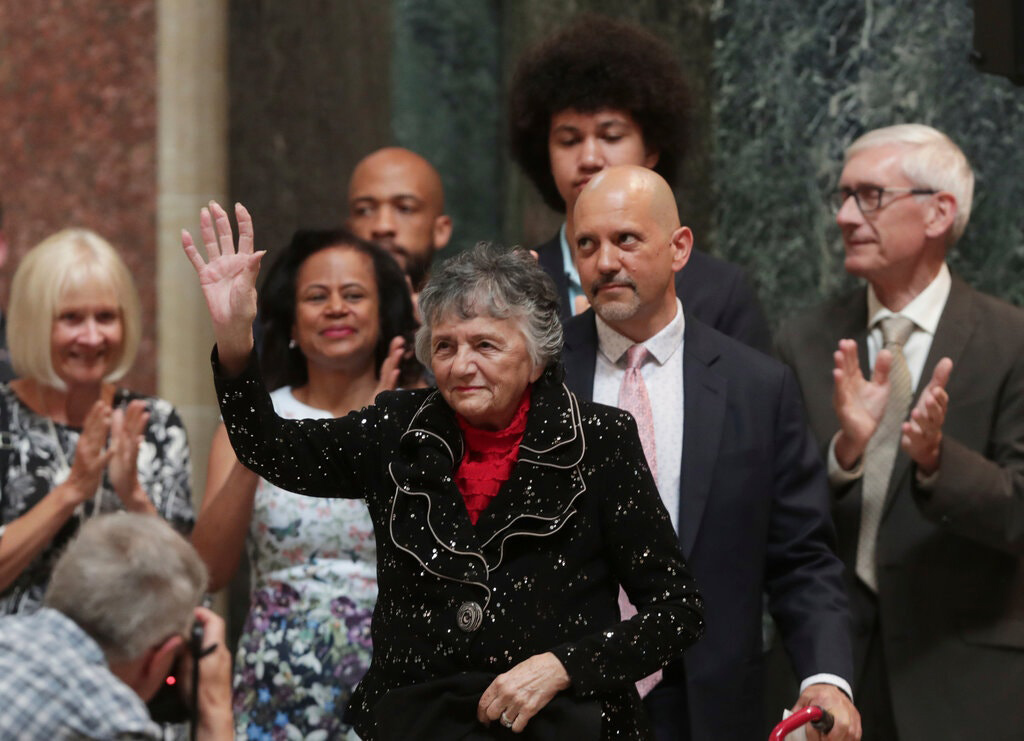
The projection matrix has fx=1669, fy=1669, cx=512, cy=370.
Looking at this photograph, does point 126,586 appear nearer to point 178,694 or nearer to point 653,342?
point 178,694

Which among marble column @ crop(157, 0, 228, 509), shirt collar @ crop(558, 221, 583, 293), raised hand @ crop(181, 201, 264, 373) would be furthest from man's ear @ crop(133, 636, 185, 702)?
marble column @ crop(157, 0, 228, 509)

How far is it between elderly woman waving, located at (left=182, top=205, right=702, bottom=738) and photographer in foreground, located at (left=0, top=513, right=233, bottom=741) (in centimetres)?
23

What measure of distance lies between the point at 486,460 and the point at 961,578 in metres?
1.60

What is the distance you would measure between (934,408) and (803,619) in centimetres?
70

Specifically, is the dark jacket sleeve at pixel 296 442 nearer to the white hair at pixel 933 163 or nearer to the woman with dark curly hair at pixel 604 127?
the woman with dark curly hair at pixel 604 127

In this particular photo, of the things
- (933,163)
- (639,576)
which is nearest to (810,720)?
(639,576)

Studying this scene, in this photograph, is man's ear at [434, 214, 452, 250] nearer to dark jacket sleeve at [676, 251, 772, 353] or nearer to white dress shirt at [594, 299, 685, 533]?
dark jacket sleeve at [676, 251, 772, 353]

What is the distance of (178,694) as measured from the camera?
2805 millimetres

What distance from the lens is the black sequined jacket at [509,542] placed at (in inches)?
103

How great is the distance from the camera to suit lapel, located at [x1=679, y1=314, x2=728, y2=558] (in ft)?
10.2

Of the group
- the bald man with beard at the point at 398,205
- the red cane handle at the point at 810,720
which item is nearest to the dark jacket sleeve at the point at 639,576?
the red cane handle at the point at 810,720

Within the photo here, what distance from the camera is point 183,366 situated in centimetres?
545

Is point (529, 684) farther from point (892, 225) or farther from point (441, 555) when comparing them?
point (892, 225)

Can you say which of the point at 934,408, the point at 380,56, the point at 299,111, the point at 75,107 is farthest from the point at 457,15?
the point at 934,408
